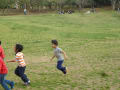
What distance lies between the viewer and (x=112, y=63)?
9836mm

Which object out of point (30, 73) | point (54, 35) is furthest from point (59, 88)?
point (54, 35)

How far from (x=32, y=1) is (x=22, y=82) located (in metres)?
50.1

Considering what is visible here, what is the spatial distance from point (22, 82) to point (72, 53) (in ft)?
19.2

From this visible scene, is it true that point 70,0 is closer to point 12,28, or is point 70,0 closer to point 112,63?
point 12,28

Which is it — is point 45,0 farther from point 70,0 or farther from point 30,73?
point 30,73

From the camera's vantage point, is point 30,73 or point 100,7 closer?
point 30,73

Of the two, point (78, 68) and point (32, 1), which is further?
point (32, 1)

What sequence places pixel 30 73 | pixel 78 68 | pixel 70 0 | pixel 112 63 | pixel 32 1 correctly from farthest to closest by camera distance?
1. pixel 70 0
2. pixel 32 1
3. pixel 112 63
4. pixel 78 68
5. pixel 30 73

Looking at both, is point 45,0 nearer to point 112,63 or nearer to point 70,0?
point 70,0

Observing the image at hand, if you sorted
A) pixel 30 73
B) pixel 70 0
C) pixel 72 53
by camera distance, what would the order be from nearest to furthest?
pixel 30 73
pixel 72 53
pixel 70 0

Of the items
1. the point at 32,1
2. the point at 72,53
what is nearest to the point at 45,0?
the point at 32,1

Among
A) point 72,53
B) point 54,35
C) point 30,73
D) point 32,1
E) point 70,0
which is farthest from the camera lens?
point 70,0

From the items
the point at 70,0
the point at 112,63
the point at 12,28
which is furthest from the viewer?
the point at 70,0

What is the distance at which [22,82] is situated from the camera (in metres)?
7.08
